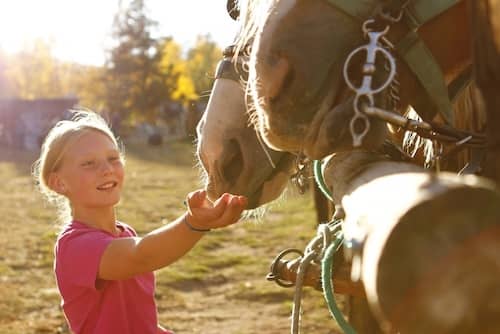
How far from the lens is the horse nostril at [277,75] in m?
1.70

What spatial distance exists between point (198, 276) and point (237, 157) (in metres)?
4.91

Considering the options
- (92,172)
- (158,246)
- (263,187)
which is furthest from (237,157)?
(92,172)

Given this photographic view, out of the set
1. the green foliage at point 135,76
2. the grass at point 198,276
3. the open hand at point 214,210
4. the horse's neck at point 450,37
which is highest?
the green foliage at point 135,76

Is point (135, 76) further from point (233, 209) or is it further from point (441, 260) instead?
point (441, 260)

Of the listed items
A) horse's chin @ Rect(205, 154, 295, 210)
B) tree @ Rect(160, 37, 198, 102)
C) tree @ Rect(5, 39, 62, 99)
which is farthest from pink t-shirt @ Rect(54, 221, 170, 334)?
tree @ Rect(5, 39, 62, 99)

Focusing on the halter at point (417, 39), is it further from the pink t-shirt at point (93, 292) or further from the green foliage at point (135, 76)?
the green foliage at point (135, 76)

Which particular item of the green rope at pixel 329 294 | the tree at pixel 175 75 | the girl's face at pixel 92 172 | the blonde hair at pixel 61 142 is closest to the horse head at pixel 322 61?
the green rope at pixel 329 294

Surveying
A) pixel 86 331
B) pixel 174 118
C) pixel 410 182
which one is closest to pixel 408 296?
pixel 410 182

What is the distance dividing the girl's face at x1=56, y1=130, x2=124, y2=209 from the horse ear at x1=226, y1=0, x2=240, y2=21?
65 cm

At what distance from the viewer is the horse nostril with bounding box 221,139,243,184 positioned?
2.36 meters

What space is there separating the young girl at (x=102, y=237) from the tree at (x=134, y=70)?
38926 millimetres

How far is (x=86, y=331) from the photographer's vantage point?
8.77 feet

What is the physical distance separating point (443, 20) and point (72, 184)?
1.51 metres

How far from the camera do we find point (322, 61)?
1.68 meters
